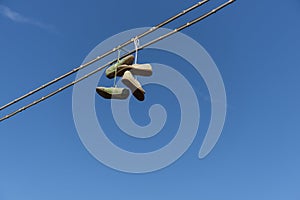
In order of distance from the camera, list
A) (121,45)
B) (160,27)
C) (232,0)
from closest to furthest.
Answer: (232,0)
(160,27)
(121,45)

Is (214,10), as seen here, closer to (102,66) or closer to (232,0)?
(232,0)

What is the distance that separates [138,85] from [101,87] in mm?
371

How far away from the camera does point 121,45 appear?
3852 mm

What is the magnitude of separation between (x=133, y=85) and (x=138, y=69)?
0.16m

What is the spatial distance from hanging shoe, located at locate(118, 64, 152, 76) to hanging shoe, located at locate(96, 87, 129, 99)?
150 mm

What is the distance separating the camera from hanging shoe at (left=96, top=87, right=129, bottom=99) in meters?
3.86

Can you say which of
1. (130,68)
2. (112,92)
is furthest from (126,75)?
(112,92)

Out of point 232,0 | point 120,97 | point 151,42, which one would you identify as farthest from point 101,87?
point 232,0

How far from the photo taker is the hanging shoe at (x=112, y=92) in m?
3.86

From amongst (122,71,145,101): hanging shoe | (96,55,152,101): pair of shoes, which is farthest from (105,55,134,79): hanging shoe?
(122,71,145,101): hanging shoe

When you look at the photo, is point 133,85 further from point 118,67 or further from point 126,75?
point 118,67

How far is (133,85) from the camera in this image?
147 inches

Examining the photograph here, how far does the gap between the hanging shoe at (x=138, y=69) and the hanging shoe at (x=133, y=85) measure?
6 centimetres

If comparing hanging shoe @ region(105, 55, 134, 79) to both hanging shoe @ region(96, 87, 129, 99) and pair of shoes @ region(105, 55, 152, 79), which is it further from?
hanging shoe @ region(96, 87, 129, 99)
